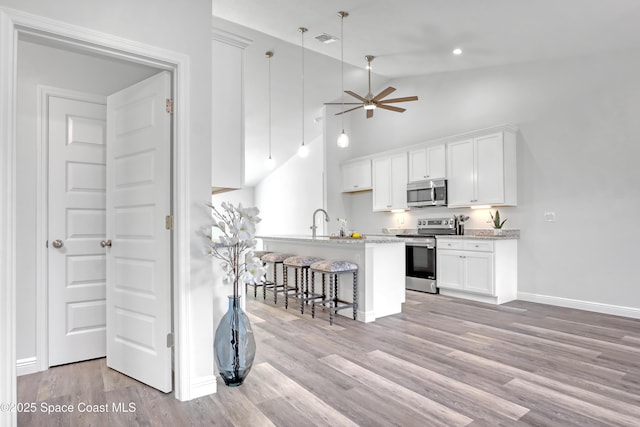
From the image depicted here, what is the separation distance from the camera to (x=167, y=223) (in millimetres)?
2357

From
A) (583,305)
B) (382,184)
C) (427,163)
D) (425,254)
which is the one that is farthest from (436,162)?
(583,305)

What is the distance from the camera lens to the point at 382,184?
709 cm

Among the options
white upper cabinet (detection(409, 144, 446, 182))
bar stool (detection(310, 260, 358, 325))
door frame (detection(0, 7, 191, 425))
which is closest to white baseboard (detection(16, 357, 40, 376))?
door frame (detection(0, 7, 191, 425))

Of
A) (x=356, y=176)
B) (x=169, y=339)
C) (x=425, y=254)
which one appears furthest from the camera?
(x=356, y=176)

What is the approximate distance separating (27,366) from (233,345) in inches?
61.8

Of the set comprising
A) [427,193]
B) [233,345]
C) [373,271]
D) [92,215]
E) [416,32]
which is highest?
[416,32]

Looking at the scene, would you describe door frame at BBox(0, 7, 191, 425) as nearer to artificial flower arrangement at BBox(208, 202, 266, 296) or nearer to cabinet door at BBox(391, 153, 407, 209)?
artificial flower arrangement at BBox(208, 202, 266, 296)

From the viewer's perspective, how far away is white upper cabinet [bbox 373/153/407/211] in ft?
22.0

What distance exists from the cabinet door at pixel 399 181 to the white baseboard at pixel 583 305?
2.40m

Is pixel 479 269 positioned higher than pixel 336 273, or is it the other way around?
pixel 336 273

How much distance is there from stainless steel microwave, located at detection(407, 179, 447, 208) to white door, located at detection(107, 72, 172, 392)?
464 centimetres

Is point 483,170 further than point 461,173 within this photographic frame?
No

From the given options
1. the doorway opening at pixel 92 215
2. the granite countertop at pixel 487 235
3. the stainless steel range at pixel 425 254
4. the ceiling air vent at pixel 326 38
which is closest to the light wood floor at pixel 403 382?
the doorway opening at pixel 92 215

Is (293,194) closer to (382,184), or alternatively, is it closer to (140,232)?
(382,184)
